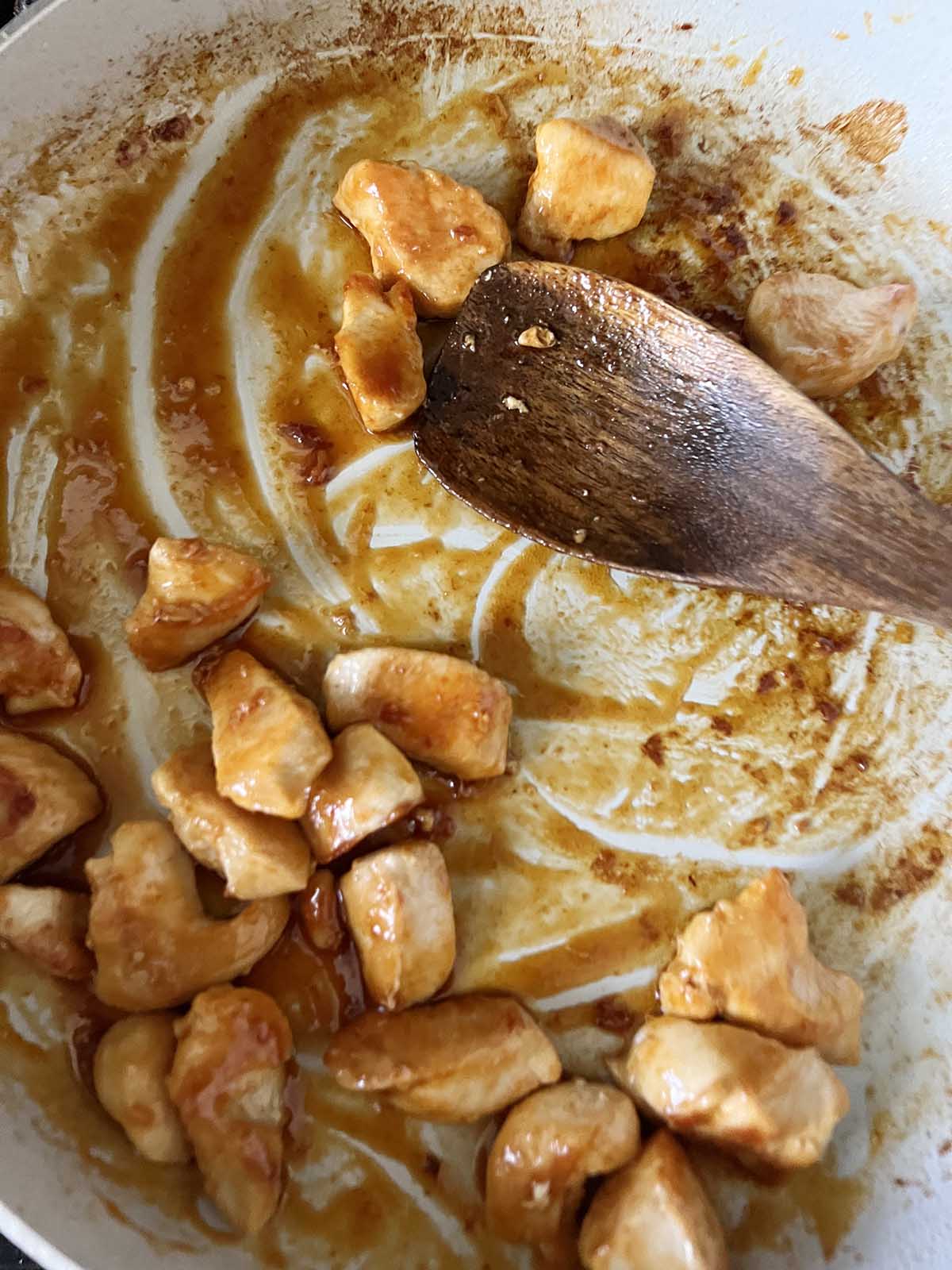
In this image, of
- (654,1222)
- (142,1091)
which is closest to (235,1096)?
(142,1091)

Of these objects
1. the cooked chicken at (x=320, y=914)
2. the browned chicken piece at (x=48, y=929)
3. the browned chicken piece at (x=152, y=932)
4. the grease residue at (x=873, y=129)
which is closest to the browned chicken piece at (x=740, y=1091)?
the cooked chicken at (x=320, y=914)

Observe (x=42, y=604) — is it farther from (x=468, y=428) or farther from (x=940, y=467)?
(x=940, y=467)

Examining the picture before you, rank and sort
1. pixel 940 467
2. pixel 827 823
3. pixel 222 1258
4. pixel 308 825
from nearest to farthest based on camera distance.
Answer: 1. pixel 222 1258
2. pixel 308 825
3. pixel 827 823
4. pixel 940 467

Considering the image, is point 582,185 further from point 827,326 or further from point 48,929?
point 48,929

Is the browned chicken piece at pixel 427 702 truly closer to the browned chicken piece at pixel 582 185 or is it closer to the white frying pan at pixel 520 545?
the white frying pan at pixel 520 545

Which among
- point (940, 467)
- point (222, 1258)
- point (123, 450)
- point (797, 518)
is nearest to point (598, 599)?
point (797, 518)

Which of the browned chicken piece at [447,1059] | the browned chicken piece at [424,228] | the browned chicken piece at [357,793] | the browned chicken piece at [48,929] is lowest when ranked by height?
the browned chicken piece at [447,1059]
